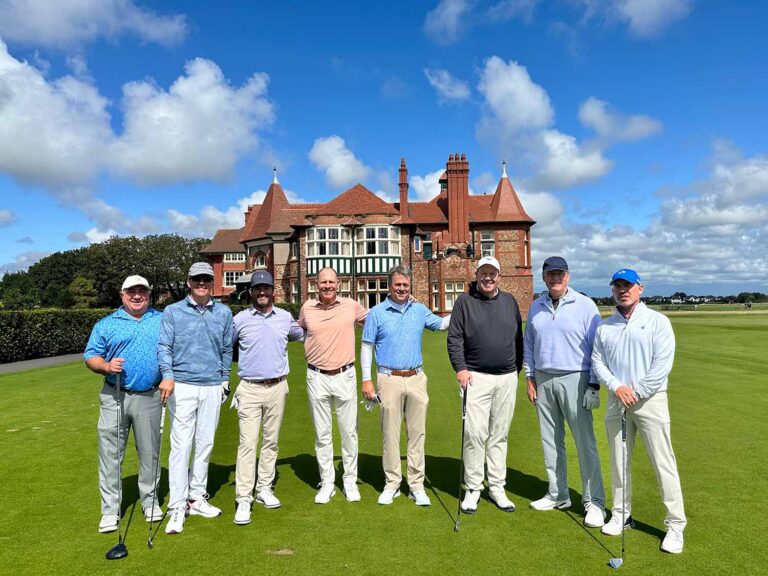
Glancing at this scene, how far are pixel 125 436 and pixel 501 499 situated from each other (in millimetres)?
3612

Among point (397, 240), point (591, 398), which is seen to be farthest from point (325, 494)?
point (397, 240)

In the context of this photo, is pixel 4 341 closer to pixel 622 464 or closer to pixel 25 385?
pixel 25 385

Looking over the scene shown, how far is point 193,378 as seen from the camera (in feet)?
16.2

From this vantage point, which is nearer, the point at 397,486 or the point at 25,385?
the point at 397,486

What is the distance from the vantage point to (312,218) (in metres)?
40.8

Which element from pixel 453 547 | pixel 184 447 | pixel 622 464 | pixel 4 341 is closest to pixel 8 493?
pixel 184 447

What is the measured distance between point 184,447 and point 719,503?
515 centimetres

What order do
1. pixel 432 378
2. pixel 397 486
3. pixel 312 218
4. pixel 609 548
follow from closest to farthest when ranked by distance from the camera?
1. pixel 609 548
2. pixel 397 486
3. pixel 432 378
4. pixel 312 218

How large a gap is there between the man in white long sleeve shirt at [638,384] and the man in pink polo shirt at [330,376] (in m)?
2.43

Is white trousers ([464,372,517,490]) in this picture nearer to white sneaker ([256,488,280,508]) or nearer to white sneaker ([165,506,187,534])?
white sneaker ([256,488,280,508])

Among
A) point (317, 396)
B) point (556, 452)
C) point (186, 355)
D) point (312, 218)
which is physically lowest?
point (556, 452)

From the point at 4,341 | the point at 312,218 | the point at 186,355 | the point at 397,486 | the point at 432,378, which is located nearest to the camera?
the point at 186,355

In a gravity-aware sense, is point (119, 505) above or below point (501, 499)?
above

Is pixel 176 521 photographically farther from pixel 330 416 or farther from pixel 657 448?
pixel 657 448
